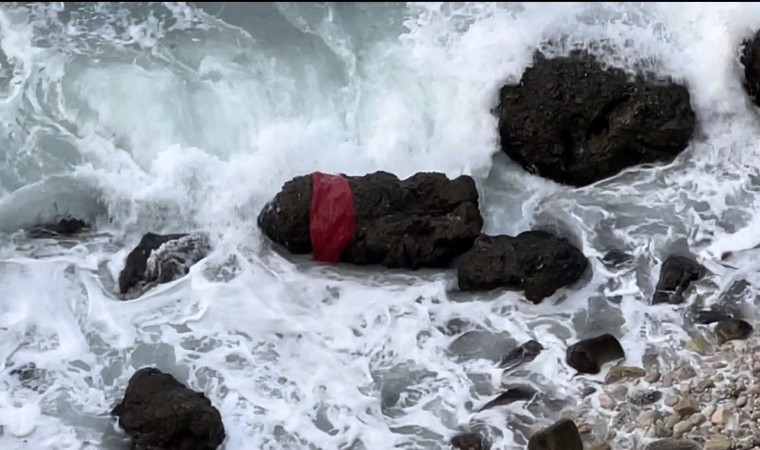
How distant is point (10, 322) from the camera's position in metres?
7.42

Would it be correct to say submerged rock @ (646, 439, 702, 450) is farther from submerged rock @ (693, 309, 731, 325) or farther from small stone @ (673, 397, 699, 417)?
submerged rock @ (693, 309, 731, 325)

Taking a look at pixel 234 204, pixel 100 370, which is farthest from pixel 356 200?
pixel 100 370

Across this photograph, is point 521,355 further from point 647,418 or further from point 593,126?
point 593,126

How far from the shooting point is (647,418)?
6.46m

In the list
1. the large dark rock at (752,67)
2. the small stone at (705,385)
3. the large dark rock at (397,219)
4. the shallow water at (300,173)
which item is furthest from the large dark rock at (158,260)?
the large dark rock at (752,67)

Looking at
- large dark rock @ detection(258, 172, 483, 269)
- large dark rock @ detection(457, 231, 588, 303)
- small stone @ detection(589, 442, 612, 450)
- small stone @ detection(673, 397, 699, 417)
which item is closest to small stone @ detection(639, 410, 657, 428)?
small stone @ detection(673, 397, 699, 417)

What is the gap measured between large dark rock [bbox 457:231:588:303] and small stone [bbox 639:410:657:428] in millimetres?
1321

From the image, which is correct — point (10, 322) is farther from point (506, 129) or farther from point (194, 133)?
point (506, 129)

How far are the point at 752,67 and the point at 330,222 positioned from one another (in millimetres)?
3934

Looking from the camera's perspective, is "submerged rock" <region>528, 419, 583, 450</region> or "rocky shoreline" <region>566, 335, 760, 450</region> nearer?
"submerged rock" <region>528, 419, 583, 450</region>

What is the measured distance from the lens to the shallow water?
693 centimetres

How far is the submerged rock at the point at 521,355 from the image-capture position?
7.09m

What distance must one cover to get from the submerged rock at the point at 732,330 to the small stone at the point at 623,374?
607 millimetres

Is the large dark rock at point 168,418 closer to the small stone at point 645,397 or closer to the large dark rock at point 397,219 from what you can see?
the large dark rock at point 397,219
